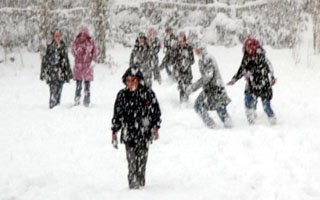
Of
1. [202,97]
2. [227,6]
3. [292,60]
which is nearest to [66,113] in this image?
[202,97]

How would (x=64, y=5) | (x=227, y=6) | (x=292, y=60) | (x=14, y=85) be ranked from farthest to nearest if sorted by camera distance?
1. (x=64, y=5)
2. (x=227, y=6)
3. (x=292, y=60)
4. (x=14, y=85)

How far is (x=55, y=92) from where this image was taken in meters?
14.2

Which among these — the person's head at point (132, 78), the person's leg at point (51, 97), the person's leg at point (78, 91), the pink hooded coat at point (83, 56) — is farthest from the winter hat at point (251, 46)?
the person's leg at point (51, 97)

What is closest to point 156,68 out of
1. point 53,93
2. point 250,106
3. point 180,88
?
point 180,88

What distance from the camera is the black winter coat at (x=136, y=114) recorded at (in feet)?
25.1

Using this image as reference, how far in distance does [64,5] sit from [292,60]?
38.4 ft

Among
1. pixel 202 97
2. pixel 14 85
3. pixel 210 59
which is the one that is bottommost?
pixel 14 85

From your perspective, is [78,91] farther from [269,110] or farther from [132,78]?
[132,78]

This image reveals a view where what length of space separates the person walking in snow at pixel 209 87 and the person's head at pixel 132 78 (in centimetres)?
375

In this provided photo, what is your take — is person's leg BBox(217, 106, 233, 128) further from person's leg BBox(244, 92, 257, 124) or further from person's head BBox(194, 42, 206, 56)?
person's head BBox(194, 42, 206, 56)

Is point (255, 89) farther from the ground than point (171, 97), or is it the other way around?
point (255, 89)

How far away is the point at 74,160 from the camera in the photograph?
9898mm

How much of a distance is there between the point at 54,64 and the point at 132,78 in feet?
21.9

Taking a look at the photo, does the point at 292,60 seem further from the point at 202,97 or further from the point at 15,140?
the point at 15,140
